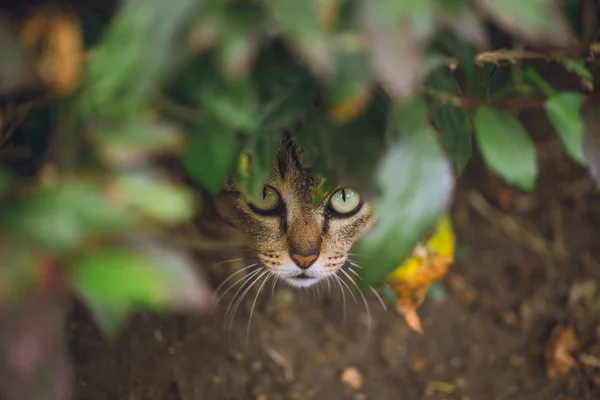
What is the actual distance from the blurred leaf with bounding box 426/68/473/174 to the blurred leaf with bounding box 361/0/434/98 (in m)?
0.28

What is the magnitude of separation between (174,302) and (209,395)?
115 centimetres

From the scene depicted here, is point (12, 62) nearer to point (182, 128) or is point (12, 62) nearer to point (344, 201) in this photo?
point (182, 128)

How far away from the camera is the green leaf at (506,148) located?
957mm

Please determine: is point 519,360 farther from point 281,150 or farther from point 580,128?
point 580,128

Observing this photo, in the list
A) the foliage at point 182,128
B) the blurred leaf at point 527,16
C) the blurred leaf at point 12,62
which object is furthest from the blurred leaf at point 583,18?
the blurred leaf at point 12,62

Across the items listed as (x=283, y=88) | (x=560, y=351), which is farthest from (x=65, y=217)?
(x=560, y=351)

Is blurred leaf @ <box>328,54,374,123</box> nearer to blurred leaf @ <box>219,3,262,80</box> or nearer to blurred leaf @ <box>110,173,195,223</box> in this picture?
blurred leaf @ <box>219,3,262,80</box>

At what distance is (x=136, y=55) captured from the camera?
2.53 feet

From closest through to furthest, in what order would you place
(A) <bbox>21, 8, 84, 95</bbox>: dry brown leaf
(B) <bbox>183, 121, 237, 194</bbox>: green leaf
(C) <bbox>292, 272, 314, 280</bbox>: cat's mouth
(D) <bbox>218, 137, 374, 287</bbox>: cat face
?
(A) <bbox>21, 8, 84, 95</bbox>: dry brown leaf < (B) <bbox>183, 121, 237, 194</bbox>: green leaf < (D) <bbox>218, 137, 374, 287</bbox>: cat face < (C) <bbox>292, 272, 314, 280</bbox>: cat's mouth

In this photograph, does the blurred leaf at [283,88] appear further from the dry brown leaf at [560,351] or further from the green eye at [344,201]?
the dry brown leaf at [560,351]

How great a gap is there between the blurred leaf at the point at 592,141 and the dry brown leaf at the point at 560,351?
1.14 meters

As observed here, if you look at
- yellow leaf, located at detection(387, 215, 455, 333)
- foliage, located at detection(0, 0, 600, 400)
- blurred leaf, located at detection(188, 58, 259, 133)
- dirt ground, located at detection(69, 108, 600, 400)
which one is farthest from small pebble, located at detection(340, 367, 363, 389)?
blurred leaf, located at detection(188, 58, 259, 133)

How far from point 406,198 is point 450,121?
0.25 metres

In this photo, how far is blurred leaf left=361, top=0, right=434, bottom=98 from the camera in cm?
75
